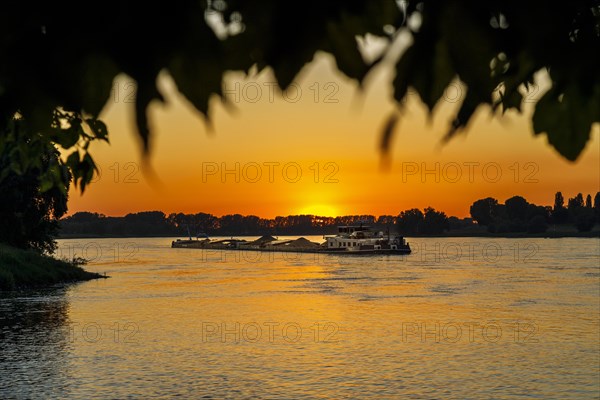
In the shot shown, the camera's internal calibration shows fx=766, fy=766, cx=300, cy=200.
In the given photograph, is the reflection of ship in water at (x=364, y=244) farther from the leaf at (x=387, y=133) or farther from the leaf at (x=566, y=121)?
the leaf at (x=387, y=133)

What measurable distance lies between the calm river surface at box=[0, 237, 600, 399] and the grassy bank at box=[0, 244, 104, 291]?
2014 mm

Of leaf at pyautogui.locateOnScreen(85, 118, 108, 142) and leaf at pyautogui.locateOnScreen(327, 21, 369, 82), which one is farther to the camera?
leaf at pyautogui.locateOnScreen(85, 118, 108, 142)

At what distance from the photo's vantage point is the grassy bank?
57.8m

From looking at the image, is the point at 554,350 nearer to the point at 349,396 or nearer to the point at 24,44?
the point at 349,396

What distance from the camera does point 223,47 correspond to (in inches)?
63.4

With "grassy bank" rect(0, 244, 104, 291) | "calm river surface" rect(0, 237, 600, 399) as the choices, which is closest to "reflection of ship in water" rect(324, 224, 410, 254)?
"calm river surface" rect(0, 237, 600, 399)

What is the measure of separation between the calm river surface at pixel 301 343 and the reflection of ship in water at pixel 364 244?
73317 mm

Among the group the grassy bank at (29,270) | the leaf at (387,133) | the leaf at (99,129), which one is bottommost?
the grassy bank at (29,270)

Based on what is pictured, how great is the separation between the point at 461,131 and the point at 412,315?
47.5 m

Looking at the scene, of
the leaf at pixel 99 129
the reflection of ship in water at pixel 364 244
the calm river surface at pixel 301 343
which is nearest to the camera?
the leaf at pixel 99 129

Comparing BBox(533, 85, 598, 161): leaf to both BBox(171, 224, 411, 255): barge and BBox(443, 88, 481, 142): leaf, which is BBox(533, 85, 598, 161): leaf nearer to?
BBox(443, 88, 481, 142): leaf

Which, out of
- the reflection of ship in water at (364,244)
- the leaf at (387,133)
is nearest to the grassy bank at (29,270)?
the leaf at (387,133)

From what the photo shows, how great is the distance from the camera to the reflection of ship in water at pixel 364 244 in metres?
142

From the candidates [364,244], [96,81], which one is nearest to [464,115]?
[96,81]
